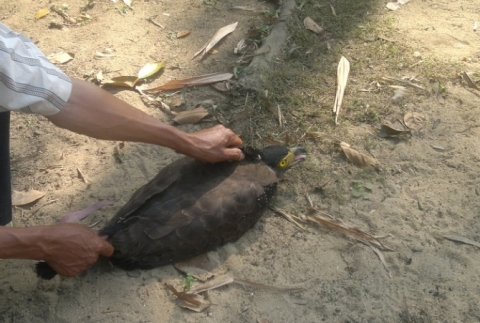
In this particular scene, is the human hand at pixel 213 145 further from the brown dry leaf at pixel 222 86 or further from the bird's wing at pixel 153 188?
the brown dry leaf at pixel 222 86

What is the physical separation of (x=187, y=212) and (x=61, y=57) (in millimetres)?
2527

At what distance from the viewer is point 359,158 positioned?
4.73 meters

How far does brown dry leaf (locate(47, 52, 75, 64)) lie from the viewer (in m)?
5.70

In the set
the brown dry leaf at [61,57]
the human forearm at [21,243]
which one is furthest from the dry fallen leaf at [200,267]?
the brown dry leaf at [61,57]

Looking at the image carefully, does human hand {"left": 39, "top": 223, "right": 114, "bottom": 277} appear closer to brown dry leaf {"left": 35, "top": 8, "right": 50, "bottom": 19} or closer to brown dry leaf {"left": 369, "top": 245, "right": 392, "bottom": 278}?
brown dry leaf {"left": 369, "top": 245, "right": 392, "bottom": 278}

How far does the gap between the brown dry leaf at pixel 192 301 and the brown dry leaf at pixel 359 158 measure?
1655mm

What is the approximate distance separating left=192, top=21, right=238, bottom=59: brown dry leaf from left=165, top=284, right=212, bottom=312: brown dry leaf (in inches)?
104

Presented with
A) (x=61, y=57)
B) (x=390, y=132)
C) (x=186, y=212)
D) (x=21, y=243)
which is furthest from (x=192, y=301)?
(x=61, y=57)

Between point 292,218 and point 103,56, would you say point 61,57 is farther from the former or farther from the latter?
point 292,218

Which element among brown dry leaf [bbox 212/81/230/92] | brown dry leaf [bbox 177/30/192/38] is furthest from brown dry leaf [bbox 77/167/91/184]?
brown dry leaf [bbox 177/30/192/38]

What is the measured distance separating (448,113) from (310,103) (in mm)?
1145

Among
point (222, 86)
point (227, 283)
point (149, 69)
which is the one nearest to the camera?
point (227, 283)

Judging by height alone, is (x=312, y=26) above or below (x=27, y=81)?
below

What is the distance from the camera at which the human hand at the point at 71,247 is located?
11.5ft
